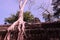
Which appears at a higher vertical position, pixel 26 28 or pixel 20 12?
pixel 20 12

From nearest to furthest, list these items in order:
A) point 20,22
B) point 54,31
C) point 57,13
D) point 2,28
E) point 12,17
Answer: point 20,22 → point 54,31 → point 2,28 → point 57,13 → point 12,17

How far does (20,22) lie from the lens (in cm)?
736

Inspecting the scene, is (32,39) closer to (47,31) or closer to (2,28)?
(47,31)

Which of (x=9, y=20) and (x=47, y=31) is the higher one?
(x=9, y=20)

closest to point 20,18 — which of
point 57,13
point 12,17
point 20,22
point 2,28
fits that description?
point 20,22

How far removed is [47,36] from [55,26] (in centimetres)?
53

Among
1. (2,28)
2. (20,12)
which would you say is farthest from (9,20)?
(20,12)

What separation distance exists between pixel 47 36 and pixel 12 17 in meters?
10.1

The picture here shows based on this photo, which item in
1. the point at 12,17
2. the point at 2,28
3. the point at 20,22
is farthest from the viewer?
the point at 12,17

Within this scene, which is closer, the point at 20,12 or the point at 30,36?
the point at 20,12

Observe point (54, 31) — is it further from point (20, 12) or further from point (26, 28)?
point (20, 12)

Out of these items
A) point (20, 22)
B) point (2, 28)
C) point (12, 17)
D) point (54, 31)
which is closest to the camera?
point (20, 22)

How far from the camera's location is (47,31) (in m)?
8.39

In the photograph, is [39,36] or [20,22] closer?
[20,22]
